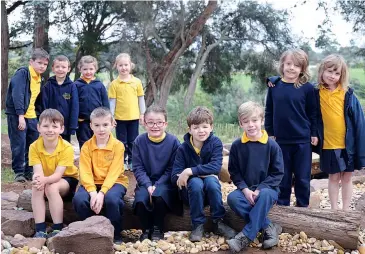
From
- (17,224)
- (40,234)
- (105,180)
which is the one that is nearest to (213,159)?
(105,180)

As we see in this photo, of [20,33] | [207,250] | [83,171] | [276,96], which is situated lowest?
[207,250]

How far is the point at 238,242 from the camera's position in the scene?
3.42 meters

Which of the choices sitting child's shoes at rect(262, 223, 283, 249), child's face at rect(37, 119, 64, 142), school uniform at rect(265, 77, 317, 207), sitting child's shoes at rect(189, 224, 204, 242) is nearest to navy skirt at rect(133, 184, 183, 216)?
sitting child's shoes at rect(189, 224, 204, 242)

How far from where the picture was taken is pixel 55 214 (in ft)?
12.4

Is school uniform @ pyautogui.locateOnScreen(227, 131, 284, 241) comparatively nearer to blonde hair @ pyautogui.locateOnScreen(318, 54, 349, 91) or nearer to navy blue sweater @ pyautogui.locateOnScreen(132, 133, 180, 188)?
navy blue sweater @ pyautogui.locateOnScreen(132, 133, 180, 188)

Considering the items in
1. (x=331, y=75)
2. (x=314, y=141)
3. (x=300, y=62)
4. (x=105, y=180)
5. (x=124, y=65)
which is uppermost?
(x=124, y=65)

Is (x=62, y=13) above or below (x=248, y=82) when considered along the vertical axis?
above

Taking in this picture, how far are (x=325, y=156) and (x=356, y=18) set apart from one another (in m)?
8.05

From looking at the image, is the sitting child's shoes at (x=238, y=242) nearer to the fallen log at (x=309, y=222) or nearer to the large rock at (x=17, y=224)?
the fallen log at (x=309, y=222)

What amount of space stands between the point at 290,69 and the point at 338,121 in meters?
0.62

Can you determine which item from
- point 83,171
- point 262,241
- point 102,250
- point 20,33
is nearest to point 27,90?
point 83,171

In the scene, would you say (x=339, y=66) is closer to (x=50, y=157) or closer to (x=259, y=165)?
(x=259, y=165)

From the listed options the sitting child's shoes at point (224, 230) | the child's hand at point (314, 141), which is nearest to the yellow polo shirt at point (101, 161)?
the sitting child's shoes at point (224, 230)

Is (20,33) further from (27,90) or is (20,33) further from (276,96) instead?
(276,96)
